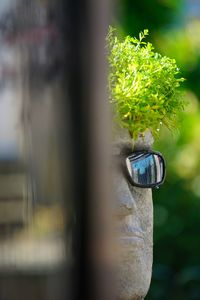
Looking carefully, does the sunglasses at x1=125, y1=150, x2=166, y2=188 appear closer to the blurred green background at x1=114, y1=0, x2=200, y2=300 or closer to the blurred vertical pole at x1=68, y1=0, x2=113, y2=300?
the blurred vertical pole at x1=68, y1=0, x2=113, y2=300

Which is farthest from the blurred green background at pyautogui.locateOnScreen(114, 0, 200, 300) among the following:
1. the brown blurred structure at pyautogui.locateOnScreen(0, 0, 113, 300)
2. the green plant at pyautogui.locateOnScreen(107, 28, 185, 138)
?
the brown blurred structure at pyautogui.locateOnScreen(0, 0, 113, 300)

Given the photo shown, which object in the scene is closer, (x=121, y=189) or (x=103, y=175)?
(x=103, y=175)

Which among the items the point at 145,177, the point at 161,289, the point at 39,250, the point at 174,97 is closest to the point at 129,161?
the point at 145,177

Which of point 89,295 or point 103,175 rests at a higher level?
point 103,175

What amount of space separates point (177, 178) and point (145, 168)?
170 inches

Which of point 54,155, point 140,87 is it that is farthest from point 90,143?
point 140,87

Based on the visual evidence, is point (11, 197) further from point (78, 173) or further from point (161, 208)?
point (161, 208)

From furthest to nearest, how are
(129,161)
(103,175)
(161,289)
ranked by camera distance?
(161,289) → (129,161) → (103,175)

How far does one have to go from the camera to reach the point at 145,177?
98.0 inches

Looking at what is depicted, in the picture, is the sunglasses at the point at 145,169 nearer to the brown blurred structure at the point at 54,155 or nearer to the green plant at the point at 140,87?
the green plant at the point at 140,87

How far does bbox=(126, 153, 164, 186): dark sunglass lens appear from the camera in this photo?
2.46 metres

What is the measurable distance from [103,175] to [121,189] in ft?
3.84

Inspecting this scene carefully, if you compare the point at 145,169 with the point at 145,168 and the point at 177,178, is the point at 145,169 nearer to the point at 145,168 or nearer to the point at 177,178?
the point at 145,168

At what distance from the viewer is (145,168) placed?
2.49m
